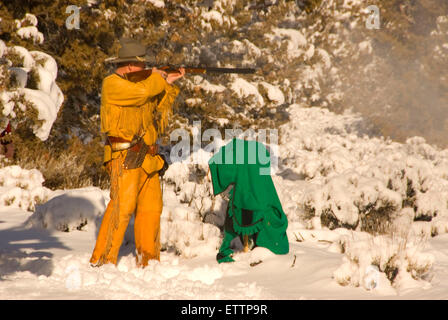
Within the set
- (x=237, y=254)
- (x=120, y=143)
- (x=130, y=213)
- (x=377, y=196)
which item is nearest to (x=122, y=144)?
(x=120, y=143)

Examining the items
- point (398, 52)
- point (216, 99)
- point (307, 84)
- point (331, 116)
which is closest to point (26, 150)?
point (216, 99)

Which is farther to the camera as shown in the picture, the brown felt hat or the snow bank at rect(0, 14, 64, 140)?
the snow bank at rect(0, 14, 64, 140)

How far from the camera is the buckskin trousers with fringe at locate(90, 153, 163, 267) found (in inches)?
193

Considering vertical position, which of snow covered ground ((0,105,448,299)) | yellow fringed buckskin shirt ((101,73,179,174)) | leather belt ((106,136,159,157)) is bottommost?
snow covered ground ((0,105,448,299))

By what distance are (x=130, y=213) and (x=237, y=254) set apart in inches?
52.0

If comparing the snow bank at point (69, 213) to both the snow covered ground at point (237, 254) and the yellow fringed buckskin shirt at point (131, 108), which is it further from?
the yellow fringed buckskin shirt at point (131, 108)

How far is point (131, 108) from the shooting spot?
4.94 m

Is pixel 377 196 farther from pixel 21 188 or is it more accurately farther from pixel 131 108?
pixel 21 188

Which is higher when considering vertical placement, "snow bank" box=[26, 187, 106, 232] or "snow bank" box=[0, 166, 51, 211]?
"snow bank" box=[0, 166, 51, 211]

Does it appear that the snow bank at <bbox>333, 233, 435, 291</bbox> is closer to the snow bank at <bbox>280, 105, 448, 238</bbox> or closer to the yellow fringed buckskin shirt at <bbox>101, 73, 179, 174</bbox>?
the yellow fringed buckskin shirt at <bbox>101, 73, 179, 174</bbox>

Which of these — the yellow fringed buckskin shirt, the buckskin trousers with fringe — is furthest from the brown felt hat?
the buckskin trousers with fringe

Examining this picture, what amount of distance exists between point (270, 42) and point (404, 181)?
8752 mm

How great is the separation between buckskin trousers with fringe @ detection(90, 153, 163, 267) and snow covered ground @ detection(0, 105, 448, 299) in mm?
169
